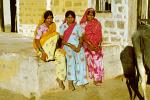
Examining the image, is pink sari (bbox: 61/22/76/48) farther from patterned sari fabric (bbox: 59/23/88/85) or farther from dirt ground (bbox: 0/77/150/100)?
dirt ground (bbox: 0/77/150/100)

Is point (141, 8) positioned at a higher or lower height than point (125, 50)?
higher

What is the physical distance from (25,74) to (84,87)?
125 cm

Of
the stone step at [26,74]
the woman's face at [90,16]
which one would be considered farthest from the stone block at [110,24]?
the stone step at [26,74]

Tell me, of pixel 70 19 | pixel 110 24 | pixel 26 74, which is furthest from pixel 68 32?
pixel 110 24

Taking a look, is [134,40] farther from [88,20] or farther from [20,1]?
[20,1]

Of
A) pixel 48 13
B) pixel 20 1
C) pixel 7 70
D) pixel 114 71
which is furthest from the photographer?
pixel 20 1

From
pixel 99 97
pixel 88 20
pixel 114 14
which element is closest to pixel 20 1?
pixel 114 14

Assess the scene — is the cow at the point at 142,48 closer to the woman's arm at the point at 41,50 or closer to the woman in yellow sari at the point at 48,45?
the woman in yellow sari at the point at 48,45

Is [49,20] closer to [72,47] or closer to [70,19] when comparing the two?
[70,19]

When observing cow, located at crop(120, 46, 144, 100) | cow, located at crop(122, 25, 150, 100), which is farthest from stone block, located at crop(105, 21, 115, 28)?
cow, located at crop(122, 25, 150, 100)

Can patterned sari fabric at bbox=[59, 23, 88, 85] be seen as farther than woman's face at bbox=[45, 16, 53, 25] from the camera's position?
Yes

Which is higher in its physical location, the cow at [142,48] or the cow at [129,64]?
the cow at [142,48]

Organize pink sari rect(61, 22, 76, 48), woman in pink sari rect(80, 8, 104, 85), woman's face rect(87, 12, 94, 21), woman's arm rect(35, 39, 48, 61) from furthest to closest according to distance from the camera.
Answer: woman in pink sari rect(80, 8, 104, 85) < woman's face rect(87, 12, 94, 21) < pink sari rect(61, 22, 76, 48) < woman's arm rect(35, 39, 48, 61)

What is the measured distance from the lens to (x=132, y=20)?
8.41 m
